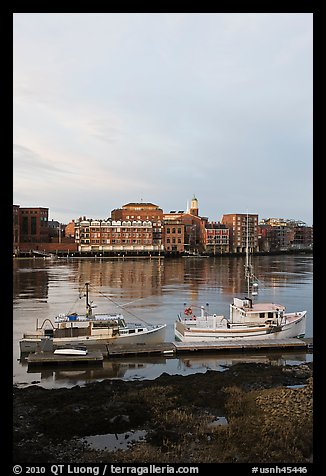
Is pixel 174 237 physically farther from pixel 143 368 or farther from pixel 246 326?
pixel 143 368

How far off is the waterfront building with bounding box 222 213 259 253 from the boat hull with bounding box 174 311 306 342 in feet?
254

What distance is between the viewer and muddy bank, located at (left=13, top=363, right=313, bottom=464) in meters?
7.70

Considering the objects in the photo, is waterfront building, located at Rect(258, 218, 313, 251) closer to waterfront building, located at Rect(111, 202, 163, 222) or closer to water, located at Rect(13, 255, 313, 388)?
waterfront building, located at Rect(111, 202, 163, 222)

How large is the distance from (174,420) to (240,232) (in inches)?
3507

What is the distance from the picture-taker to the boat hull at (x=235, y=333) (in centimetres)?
1705

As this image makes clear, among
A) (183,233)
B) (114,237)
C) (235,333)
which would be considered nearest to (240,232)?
(183,233)

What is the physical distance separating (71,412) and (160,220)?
263ft

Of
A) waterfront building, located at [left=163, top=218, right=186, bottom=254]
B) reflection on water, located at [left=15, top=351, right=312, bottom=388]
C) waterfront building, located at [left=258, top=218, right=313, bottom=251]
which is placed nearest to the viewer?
reflection on water, located at [left=15, top=351, right=312, bottom=388]

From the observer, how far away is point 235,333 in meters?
17.2

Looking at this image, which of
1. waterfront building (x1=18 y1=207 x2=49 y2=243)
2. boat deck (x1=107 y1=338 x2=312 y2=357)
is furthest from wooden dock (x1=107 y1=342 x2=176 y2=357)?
waterfront building (x1=18 y1=207 x2=49 y2=243)

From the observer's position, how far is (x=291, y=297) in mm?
31531
